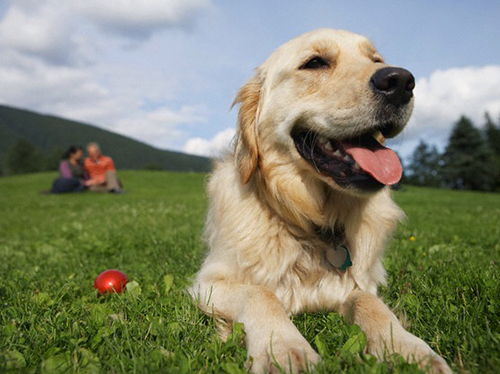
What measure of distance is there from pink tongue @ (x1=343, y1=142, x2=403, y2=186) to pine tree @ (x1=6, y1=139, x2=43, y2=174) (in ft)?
307

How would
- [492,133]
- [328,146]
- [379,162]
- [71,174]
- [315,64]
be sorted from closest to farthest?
[379,162] < [328,146] < [315,64] < [71,174] < [492,133]

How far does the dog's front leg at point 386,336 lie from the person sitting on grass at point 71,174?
698 inches

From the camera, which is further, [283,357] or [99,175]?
→ [99,175]

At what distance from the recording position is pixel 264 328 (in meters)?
2.07

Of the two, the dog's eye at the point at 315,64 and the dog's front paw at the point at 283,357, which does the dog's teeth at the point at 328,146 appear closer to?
A: the dog's eye at the point at 315,64

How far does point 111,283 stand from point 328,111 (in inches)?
81.0

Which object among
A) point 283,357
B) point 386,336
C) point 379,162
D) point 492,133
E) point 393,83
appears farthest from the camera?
point 492,133

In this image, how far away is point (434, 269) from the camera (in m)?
3.47

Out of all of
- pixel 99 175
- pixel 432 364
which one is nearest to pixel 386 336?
pixel 432 364

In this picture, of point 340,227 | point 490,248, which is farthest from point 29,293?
point 490,248

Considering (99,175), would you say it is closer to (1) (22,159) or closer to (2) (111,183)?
(2) (111,183)

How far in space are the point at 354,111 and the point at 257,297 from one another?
132cm

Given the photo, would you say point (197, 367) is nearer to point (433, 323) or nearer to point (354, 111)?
point (433, 323)

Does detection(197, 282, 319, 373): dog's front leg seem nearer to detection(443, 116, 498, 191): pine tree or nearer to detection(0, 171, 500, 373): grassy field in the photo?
detection(0, 171, 500, 373): grassy field
